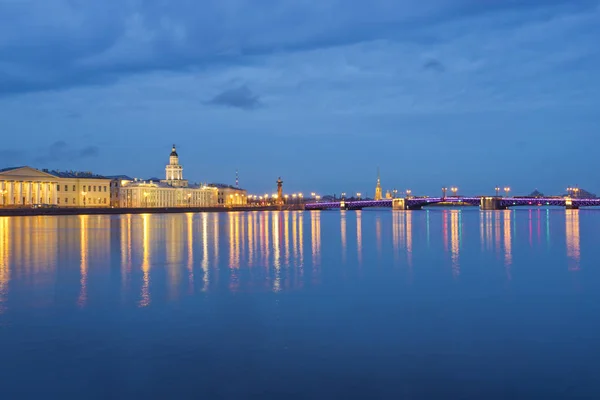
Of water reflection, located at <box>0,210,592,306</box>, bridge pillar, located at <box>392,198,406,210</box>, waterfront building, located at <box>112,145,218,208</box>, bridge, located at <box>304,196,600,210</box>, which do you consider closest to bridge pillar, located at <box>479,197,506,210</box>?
bridge, located at <box>304,196,600,210</box>

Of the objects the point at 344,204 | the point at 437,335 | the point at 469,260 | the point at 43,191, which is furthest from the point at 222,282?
the point at 344,204

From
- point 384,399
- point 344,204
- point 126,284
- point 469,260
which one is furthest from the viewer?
point 344,204

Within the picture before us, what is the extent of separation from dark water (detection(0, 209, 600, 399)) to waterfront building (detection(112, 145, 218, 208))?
9345cm

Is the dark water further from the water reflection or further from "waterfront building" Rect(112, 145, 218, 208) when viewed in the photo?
"waterfront building" Rect(112, 145, 218, 208)

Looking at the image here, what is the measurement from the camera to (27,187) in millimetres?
87438

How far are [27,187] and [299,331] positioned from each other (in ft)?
292

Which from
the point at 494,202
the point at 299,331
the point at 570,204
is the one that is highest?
the point at 494,202

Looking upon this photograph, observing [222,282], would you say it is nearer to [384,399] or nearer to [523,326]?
[523,326]

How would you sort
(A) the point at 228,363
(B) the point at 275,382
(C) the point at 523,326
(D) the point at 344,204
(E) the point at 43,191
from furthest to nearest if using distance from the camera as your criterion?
(D) the point at 344,204, (E) the point at 43,191, (C) the point at 523,326, (A) the point at 228,363, (B) the point at 275,382

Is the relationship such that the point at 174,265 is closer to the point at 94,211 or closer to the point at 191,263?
the point at 191,263

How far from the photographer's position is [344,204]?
110 metres

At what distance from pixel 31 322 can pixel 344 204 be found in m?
102

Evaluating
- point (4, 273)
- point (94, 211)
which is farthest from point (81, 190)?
point (4, 273)

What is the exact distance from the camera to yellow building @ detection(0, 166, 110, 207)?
83.3 metres
